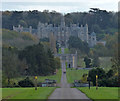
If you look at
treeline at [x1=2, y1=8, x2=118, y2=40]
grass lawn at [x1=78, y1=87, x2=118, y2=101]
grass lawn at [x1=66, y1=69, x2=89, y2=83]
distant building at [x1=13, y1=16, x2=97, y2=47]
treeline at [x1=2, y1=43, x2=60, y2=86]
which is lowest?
grass lawn at [x1=66, y1=69, x2=89, y2=83]

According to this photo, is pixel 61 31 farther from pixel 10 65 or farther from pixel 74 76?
pixel 10 65

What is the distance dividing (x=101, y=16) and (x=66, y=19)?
13.8m

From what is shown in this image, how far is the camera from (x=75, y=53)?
11194 centimetres

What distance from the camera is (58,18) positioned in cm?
17850

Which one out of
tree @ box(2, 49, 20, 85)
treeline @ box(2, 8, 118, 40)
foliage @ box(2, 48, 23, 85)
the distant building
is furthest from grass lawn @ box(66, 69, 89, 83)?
treeline @ box(2, 8, 118, 40)

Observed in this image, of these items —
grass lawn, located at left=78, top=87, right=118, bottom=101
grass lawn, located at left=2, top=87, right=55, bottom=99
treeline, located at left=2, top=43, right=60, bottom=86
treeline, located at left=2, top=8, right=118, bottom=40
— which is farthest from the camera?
treeline, located at left=2, top=8, right=118, bottom=40

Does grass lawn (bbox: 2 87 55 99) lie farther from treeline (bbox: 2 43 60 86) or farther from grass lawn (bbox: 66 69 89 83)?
treeline (bbox: 2 43 60 86)

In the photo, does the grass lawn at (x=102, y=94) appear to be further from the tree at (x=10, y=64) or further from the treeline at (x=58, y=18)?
the treeline at (x=58, y=18)

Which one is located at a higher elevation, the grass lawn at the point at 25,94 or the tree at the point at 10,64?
the grass lawn at the point at 25,94

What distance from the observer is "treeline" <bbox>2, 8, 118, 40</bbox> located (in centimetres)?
16850

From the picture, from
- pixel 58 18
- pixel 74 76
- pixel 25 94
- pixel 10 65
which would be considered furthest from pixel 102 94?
pixel 58 18

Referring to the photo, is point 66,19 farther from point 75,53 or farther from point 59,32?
point 75,53

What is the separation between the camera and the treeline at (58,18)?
6634 inches

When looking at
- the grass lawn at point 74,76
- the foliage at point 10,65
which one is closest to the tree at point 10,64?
the foliage at point 10,65
